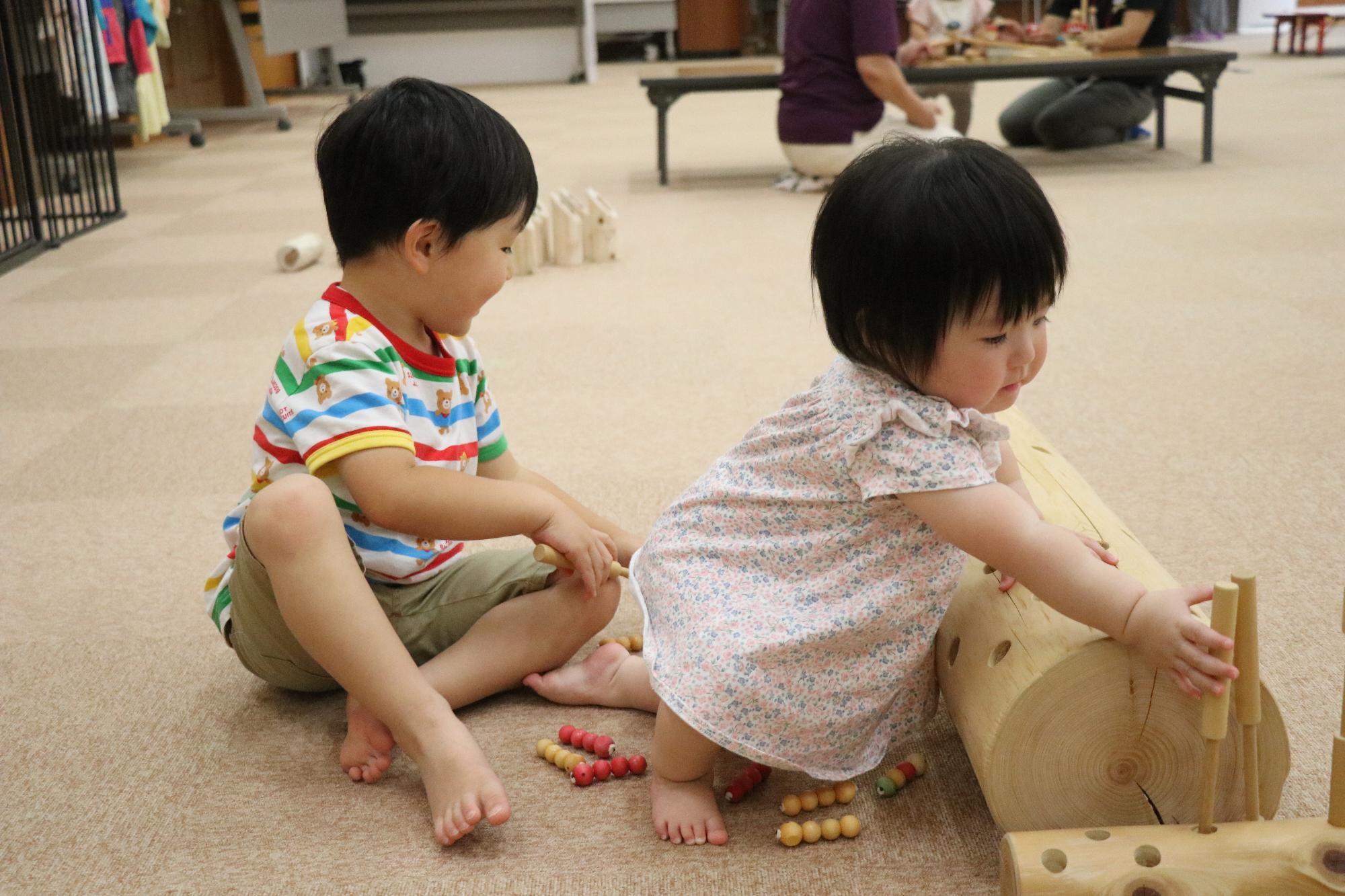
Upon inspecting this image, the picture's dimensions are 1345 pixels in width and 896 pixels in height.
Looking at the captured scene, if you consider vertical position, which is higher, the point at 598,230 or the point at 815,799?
the point at 598,230

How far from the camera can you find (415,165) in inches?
42.7

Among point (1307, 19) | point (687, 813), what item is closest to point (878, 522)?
point (687, 813)

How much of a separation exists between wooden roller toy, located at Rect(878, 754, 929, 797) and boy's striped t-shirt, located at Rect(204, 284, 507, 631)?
1.58ft

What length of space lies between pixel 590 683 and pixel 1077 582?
51 centimetres

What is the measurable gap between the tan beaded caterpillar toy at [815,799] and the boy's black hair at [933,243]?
0.36 m

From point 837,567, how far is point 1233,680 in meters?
0.31

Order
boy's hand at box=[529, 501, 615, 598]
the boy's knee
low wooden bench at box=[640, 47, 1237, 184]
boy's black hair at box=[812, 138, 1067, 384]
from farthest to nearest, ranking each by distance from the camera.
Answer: low wooden bench at box=[640, 47, 1237, 184] < boy's hand at box=[529, 501, 615, 598] < the boy's knee < boy's black hair at box=[812, 138, 1067, 384]

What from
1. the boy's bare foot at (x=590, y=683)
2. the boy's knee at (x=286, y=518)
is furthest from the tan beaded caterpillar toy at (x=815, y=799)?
the boy's knee at (x=286, y=518)

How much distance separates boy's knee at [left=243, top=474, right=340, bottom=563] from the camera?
3.45 ft

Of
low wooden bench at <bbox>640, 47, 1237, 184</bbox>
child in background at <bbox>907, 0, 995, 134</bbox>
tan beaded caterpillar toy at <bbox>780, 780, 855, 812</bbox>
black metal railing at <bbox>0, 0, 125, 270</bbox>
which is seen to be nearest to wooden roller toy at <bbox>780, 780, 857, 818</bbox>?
tan beaded caterpillar toy at <bbox>780, 780, 855, 812</bbox>

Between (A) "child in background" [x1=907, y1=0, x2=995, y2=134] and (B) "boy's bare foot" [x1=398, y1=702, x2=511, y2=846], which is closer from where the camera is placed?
(B) "boy's bare foot" [x1=398, y1=702, x2=511, y2=846]

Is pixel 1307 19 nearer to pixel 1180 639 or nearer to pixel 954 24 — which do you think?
pixel 954 24

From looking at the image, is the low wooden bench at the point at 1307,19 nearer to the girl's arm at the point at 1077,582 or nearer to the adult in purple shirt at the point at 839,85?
the adult in purple shirt at the point at 839,85

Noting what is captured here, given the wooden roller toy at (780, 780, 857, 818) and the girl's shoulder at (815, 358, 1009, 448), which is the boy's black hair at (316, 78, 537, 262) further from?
the wooden roller toy at (780, 780, 857, 818)
